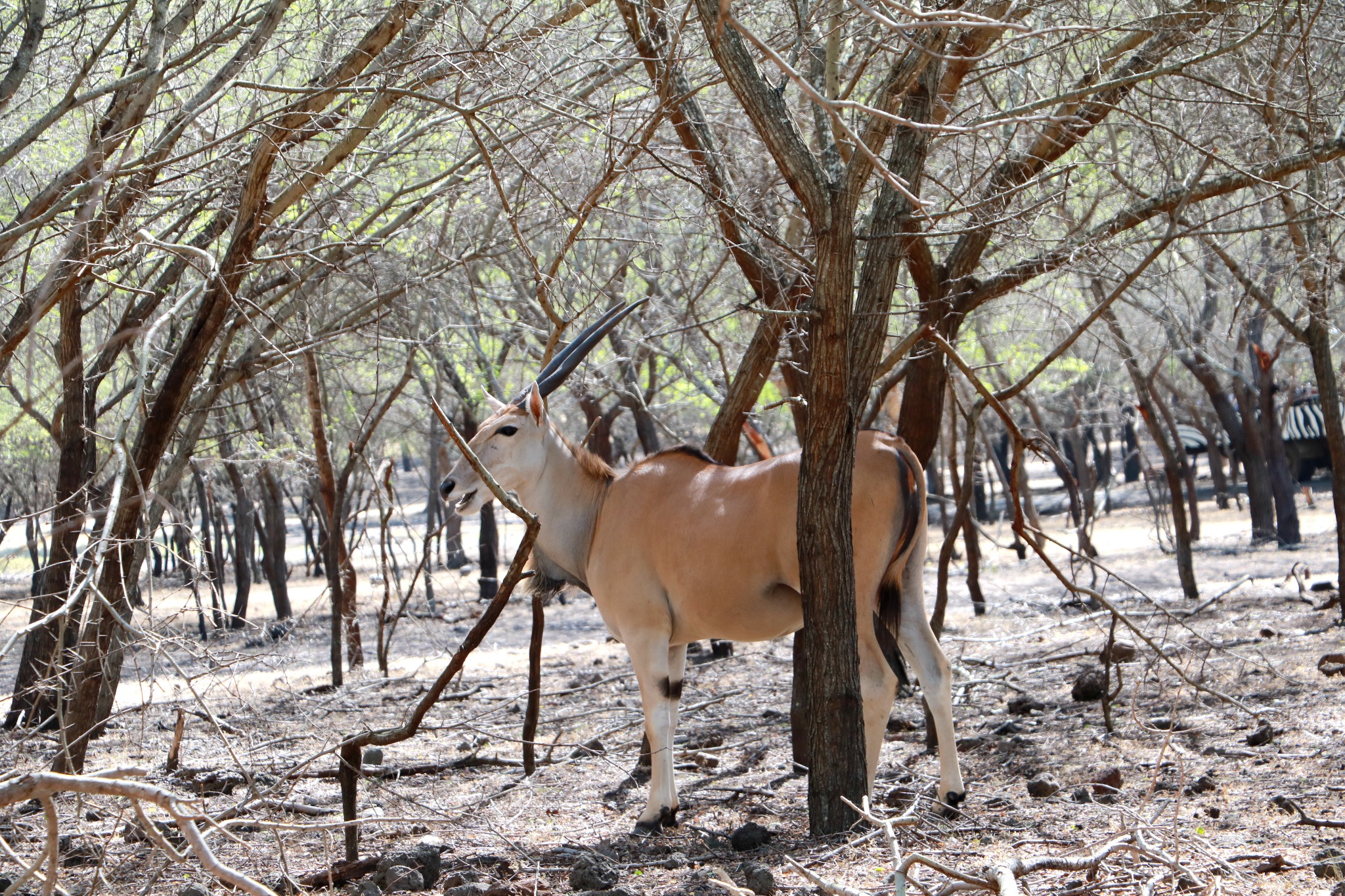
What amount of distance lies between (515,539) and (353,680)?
85.1 ft

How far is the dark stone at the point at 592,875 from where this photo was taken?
4.46m

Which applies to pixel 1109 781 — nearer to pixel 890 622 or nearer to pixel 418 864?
pixel 890 622

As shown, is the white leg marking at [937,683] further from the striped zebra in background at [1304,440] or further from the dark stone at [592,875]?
the striped zebra in background at [1304,440]

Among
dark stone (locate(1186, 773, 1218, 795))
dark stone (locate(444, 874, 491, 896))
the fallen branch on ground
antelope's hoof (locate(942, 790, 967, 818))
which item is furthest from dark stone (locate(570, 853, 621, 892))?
dark stone (locate(1186, 773, 1218, 795))

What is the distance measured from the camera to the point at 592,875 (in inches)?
177

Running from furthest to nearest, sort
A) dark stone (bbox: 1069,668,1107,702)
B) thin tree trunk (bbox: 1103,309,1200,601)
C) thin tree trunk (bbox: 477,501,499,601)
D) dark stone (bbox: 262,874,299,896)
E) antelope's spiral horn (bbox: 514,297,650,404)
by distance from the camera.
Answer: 1. thin tree trunk (bbox: 477,501,499,601)
2. thin tree trunk (bbox: 1103,309,1200,601)
3. dark stone (bbox: 1069,668,1107,702)
4. antelope's spiral horn (bbox: 514,297,650,404)
5. dark stone (bbox: 262,874,299,896)

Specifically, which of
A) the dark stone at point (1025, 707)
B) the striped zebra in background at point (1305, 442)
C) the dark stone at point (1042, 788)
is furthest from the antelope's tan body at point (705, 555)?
the striped zebra in background at point (1305, 442)

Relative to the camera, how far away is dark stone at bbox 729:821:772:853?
5.00 m

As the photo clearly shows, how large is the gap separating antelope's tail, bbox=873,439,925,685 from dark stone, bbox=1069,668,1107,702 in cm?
223

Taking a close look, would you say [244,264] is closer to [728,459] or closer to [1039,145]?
[728,459]

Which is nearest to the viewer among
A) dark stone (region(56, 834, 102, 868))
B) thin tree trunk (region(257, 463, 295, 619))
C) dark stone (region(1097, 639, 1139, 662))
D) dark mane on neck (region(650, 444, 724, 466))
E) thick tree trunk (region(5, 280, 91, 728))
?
dark stone (region(56, 834, 102, 868))

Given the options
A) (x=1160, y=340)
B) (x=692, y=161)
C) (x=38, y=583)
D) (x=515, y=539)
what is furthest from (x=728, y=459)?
(x=515, y=539)

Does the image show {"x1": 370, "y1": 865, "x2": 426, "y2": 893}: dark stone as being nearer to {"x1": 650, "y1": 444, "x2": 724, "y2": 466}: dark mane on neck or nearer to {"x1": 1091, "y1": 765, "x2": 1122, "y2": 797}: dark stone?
{"x1": 650, "y1": 444, "x2": 724, "y2": 466}: dark mane on neck

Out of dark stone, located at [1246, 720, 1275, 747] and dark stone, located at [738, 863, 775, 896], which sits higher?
dark stone, located at [738, 863, 775, 896]
